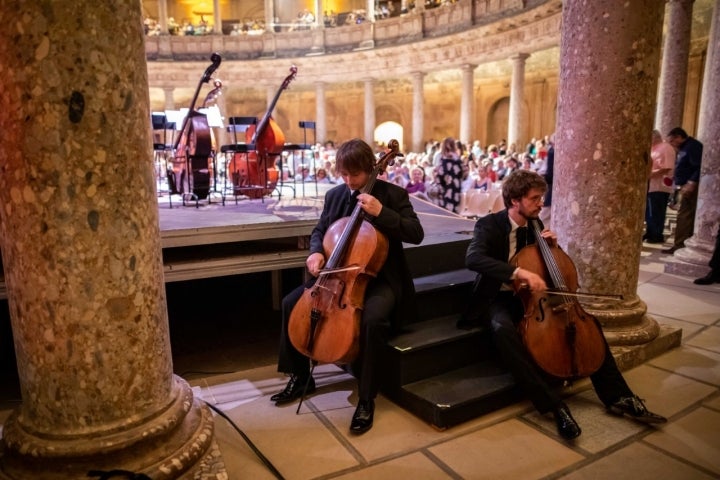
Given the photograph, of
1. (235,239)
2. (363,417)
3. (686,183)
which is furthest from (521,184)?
(686,183)

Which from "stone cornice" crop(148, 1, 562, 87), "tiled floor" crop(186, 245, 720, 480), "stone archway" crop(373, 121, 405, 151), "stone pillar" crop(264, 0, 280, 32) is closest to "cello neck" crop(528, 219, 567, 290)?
"tiled floor" crop(186, 245, 720, 480)

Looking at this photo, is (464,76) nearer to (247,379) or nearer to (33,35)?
(247,379)

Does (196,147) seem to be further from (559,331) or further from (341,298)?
(559,331)

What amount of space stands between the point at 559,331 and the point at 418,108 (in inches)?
615

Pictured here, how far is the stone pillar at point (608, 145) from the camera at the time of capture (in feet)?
10.1

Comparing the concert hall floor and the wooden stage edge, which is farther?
the wooden stage edge

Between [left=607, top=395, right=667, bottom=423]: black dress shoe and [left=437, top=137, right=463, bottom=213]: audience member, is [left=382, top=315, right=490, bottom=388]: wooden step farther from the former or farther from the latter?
[left=437, top=137, right=463, bottom=213]: audience member

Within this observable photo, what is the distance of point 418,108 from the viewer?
17.5 m

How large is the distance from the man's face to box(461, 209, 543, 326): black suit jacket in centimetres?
9

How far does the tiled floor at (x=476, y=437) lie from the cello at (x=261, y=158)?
2.69 meters

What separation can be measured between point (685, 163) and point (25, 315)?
24.1 ft

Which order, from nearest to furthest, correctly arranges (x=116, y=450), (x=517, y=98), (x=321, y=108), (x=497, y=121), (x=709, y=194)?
(x=116, y=450) < (x=709, y=194) < (x=517, y=98) < (x=321, y=108) < (x=497, y=121)

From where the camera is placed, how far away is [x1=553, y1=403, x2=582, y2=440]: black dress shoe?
2.52m

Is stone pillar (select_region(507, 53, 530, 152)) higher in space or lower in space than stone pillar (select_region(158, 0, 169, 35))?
lower
